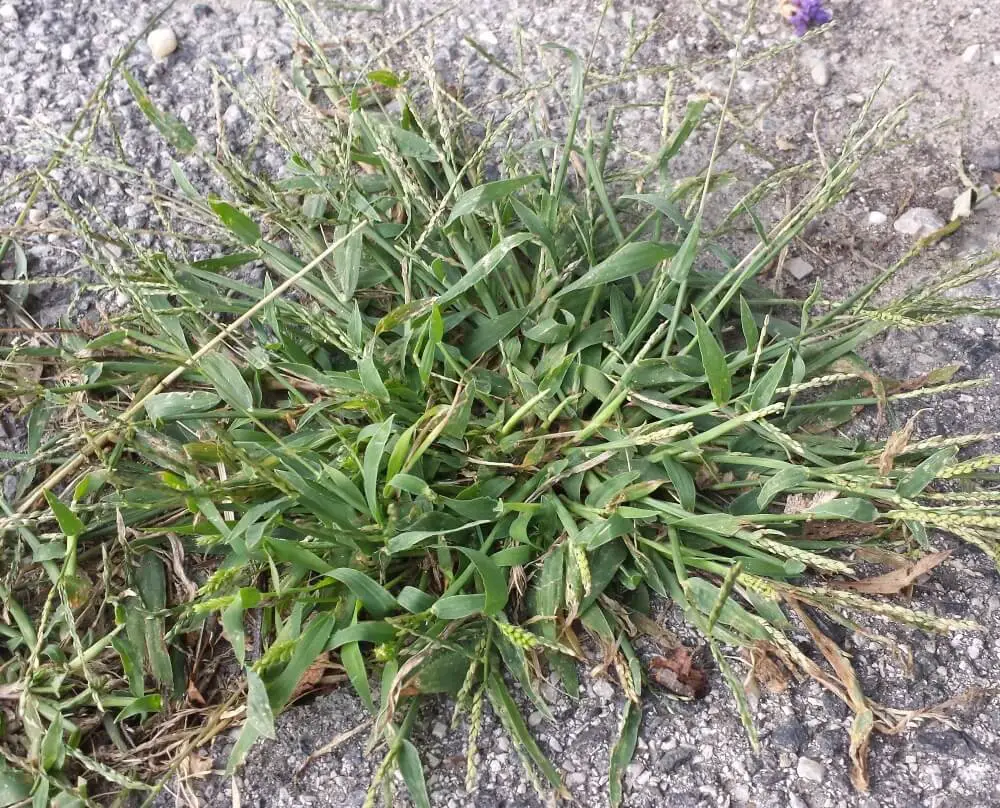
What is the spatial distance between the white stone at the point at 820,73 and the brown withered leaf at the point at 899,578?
125cm

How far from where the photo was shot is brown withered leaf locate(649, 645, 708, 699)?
1.39m

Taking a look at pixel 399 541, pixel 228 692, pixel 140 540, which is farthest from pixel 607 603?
pixel 140 540

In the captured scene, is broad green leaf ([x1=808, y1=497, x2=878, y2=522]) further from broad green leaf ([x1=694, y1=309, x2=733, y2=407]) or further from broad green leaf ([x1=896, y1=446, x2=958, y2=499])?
broad green leaf ([x1=694, y1=309, x2=733, y2=407])

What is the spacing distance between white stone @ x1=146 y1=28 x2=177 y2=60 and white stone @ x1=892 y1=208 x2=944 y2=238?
1.85m

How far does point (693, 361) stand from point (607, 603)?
473 millimetres

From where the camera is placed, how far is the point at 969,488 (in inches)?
59.4

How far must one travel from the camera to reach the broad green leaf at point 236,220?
1409 millimetres

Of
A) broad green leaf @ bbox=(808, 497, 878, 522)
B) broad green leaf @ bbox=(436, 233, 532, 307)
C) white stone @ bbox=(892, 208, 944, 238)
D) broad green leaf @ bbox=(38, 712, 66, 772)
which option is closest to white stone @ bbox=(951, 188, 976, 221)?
white stone @ bbox=(892, 208, 944, 238)

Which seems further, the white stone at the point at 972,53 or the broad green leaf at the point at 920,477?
the white stone at the point at 972,53

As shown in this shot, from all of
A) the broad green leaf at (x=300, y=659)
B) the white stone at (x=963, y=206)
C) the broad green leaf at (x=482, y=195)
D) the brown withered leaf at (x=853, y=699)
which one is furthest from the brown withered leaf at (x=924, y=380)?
the broad green leaf at (x=300, y=659)

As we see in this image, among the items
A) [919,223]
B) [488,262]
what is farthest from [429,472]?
[919,223]

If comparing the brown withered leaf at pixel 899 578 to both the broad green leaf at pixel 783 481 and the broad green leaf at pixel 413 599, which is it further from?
the broad green leaf at pixel 413 599

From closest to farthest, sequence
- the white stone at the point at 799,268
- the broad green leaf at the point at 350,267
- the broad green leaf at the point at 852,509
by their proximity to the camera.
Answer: the broad green leaf at the point at 852,509, the broad green leaf at the point at 350,267, the white stone at the point at 799,268

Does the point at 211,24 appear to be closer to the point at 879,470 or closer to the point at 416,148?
the point at 416,148
